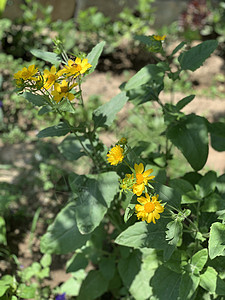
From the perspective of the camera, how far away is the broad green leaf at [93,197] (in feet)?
4.49

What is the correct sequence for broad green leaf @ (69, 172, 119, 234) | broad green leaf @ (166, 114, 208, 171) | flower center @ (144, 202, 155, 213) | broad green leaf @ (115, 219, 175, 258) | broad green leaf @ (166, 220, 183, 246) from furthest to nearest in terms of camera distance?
broad green leaf @ (166, 114, 208, 171) < broad green leaf @ (69, 172, 119, 234) < broad green leaf @ (115, 219, 175, 258) < broad green leaf @ (166, 220, 183, 246) < flower center @ (144, 202, 155, 213)

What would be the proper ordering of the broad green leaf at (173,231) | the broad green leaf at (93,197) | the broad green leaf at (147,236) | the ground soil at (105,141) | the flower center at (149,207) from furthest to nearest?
the ground soil at (105,141), the broad green leaf at (93,197), the broad green leaf at (147,236), the broad green leaf at (173,231), the flower center at (149,207)

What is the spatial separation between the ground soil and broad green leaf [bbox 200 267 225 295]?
93 cm

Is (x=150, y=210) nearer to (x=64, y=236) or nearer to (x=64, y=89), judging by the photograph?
(x=64, y=89)

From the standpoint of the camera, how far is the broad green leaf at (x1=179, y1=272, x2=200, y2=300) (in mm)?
1231

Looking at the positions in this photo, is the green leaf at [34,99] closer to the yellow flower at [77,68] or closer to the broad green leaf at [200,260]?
the yellow flower at [77,68]

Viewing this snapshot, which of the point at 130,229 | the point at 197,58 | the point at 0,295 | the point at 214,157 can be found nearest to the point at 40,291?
the point at 0,295

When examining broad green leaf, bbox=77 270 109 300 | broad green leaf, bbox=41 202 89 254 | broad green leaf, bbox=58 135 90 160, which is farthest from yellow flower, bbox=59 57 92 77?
broad green leaf, bbox=77 270 109 300

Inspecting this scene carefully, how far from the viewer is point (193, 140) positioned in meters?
1.51

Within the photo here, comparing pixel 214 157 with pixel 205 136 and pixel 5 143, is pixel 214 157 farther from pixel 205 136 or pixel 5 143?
pixel 5 143

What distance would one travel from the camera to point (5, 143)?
3.09 m

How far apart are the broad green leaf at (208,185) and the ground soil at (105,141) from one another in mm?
651

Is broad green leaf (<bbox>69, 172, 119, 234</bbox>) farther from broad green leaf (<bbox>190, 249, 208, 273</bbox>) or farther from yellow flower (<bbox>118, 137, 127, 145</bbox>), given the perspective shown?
broad green leaf (<bbox>190, 249, 208, 273</bbox>)

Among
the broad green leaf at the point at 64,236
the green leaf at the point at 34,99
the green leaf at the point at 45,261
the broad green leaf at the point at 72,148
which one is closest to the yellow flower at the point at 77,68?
the green leaf at the point at 34,99
